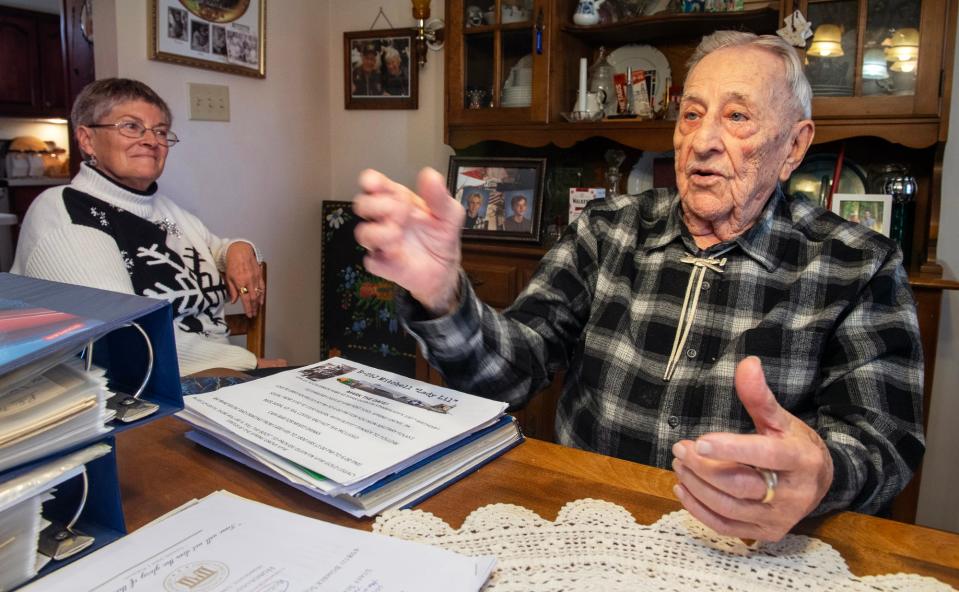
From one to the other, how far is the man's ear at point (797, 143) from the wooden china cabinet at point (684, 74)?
0.85m

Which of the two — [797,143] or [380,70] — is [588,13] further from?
[797,143]

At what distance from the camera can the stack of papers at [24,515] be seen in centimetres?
50

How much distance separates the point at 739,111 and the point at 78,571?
1100 millimetres

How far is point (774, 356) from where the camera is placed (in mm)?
1046

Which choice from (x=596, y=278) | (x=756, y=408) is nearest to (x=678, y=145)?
(x=596, y=278)

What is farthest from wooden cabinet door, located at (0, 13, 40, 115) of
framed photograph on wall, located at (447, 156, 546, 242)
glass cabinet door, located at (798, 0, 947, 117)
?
glass cabinet door, located at (798, 0, 947, 117)

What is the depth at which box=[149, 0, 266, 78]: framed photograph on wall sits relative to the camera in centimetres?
231

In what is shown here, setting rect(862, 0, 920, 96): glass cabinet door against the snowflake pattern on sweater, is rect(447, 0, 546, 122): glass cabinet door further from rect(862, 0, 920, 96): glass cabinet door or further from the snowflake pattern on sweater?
the snowflake pattern on sweater

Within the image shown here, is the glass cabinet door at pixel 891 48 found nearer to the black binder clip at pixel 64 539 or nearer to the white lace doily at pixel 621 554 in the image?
the white lace doily at pixel 621 554

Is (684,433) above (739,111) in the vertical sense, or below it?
below

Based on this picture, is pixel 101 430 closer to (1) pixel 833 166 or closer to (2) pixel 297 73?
(1) pixel 833 166

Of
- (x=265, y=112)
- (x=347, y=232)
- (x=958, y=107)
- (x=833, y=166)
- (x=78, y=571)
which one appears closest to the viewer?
(x=78, y=571)

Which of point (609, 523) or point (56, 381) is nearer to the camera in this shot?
point (56, 381)

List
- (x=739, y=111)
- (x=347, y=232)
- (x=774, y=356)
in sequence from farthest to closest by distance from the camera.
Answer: (x=347, y=232)
(x=739, y=111)
(x=774, y=356)
